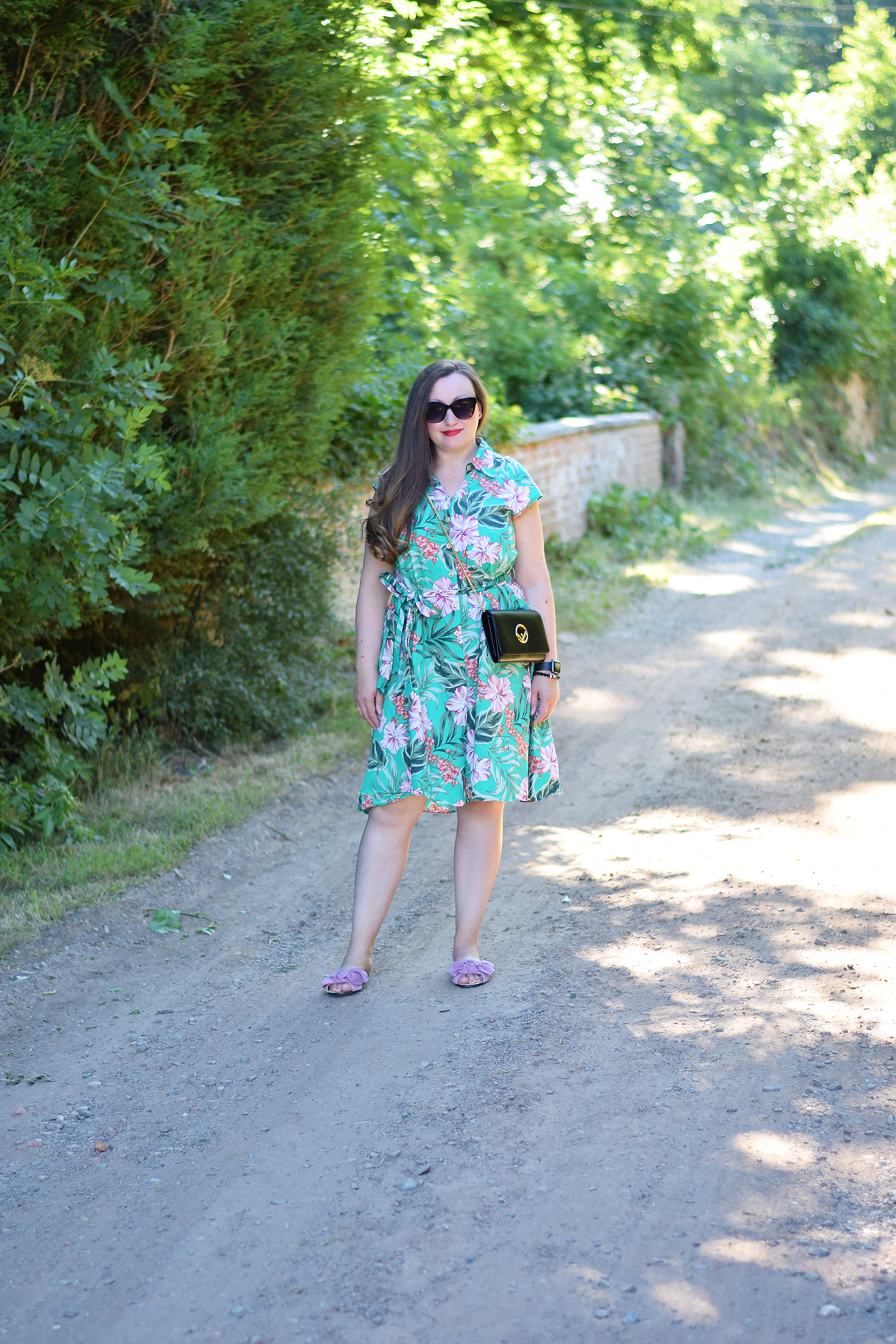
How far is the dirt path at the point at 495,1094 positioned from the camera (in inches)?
92.9

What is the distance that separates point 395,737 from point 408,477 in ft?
2.59

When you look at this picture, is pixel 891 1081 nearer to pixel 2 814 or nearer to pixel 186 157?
pixel 2 814

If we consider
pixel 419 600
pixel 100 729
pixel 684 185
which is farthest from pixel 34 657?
pixel 684 185

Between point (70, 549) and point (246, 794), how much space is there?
1663mm

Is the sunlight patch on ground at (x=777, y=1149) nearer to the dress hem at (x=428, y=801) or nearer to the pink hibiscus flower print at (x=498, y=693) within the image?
the dress hem at (x=428, y=801)

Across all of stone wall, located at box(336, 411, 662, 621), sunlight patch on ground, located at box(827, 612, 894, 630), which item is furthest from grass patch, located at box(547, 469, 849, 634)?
Result: sunlight patch on ground, located at box(827, 612, 894, 630)

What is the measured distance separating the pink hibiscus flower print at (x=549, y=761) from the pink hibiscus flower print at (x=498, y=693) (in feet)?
0.69

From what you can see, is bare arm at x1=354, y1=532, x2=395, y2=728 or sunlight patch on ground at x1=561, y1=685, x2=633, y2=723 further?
sunlight patch on ground at x1=561, y1=685, x2=633, y2=723

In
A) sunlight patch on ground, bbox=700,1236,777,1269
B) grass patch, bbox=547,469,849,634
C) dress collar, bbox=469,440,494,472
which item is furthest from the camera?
grass patch, bbox=547,469,849,634

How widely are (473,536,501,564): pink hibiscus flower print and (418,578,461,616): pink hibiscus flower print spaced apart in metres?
0.11

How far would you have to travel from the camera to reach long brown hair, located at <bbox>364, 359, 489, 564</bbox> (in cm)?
363

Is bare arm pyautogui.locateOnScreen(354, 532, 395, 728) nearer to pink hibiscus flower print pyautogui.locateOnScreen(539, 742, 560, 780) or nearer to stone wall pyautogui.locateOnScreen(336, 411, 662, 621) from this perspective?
pink hibiscus flower print pyautogui.locateOnScreen(539, 742, 560, 780)

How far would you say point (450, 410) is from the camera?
3625 millimetres

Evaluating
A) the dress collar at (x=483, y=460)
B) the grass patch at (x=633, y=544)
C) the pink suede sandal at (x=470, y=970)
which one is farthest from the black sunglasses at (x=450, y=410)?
the grass patch at (x=633, y=544)
